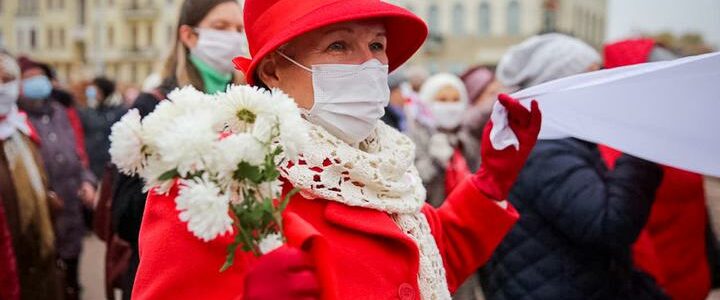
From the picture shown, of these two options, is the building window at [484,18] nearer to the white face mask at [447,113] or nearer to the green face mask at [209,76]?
the white face mask at [447,113]

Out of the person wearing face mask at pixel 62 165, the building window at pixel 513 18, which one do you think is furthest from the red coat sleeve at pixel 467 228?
the building window at pixel 513 18

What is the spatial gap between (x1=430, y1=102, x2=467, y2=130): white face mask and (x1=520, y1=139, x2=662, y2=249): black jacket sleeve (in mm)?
2958

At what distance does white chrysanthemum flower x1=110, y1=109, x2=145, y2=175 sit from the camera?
5.48 feet

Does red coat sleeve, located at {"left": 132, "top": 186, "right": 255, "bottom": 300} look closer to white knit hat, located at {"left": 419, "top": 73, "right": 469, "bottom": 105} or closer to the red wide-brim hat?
the red wide-brim hat

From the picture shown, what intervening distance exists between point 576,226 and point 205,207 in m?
1.96

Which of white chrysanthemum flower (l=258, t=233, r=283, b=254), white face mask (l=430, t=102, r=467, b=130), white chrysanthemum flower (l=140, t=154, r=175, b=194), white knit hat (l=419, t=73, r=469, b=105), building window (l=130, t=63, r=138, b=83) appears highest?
white chrysanthemum flower (l=140, t=154, r=175, b=194)

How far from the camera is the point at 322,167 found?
2.17 m

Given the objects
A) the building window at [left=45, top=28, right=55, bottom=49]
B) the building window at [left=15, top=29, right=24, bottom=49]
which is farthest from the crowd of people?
the building window at [left=15, top=29, right=24, bottom=49]

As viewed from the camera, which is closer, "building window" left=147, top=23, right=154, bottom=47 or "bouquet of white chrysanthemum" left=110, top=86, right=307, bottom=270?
"bouquet of white chrysanthemum" left=110, top=86, right=307, bottom=270

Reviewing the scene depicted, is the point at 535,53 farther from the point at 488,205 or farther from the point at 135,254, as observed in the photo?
the point at 135,254

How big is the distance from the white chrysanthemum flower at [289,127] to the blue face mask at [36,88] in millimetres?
6020

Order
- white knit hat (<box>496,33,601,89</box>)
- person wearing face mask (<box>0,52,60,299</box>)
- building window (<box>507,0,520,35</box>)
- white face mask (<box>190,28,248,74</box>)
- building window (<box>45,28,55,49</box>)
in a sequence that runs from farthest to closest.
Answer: building window (<box>45,28,55,49</box>)
building window (<box>507,0,520,35</box>)
person wearing face mask (<box>0,52,60,299</box>)
white face mask (<box>190,28,248,74</box>)
white knit hat (<box>496,33,601,89</box>)

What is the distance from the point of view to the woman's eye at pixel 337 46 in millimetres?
2295

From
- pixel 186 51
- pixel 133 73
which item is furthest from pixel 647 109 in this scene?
pixel 133 73
